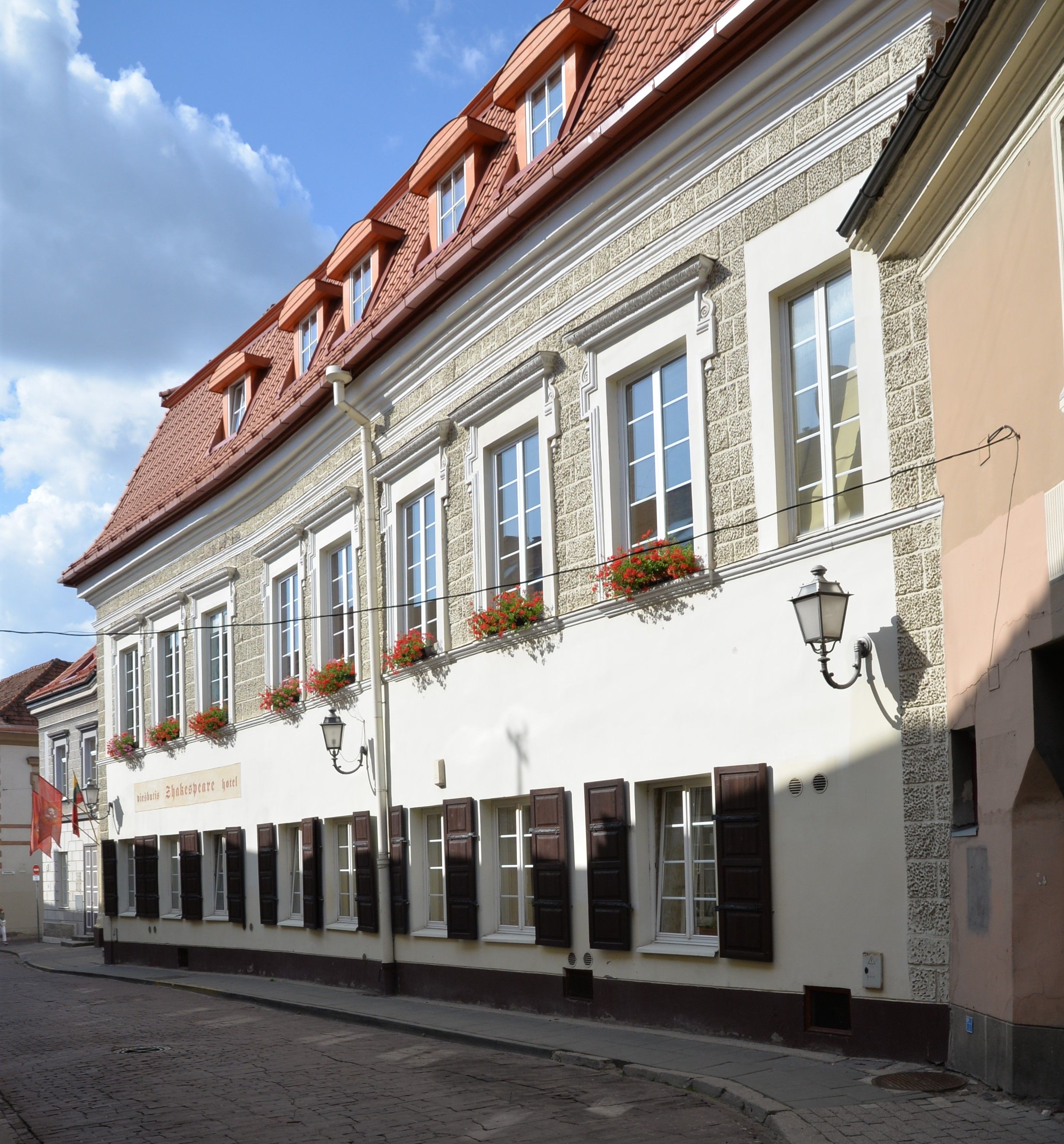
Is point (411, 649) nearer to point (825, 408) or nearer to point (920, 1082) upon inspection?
point (825, 408)

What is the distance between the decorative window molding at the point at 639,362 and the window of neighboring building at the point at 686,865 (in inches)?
87.7

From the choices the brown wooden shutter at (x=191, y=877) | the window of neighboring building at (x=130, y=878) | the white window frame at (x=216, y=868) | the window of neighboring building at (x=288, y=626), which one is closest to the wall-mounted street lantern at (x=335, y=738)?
the window of neighboring building at (x=288, y=626)

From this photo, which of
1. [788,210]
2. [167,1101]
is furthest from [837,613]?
[167,1101]

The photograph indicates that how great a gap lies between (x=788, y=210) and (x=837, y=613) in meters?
3.43

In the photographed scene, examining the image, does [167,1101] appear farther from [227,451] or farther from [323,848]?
[227,451]

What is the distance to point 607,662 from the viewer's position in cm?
1330

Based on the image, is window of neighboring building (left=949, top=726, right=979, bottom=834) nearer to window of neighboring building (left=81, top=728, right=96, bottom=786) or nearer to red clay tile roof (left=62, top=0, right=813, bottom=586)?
red clay tile roof (left=62, top=0, right=813, bottom=586)

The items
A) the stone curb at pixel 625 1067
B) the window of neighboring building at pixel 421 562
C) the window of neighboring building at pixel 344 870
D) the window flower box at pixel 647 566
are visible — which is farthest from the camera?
the window of neighboring building at pixel 344 870

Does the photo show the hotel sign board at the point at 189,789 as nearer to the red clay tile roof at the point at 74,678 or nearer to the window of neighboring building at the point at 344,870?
the window of neighboring building at the point at 344,870

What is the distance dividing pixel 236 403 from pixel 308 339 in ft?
12.4

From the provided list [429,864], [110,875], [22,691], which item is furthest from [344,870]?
[22,691]

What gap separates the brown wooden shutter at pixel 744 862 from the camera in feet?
36.1

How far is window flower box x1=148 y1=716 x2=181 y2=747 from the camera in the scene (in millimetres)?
25547

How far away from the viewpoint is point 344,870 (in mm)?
19750
